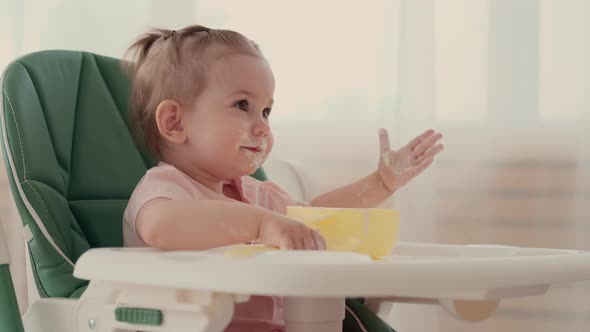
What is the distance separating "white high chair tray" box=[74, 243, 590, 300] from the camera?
75cm

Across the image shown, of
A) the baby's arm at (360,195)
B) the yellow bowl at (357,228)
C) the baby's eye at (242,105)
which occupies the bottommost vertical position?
the baby's arm at (360,195)

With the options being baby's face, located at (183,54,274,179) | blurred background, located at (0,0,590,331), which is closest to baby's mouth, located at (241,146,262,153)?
baby's face, located at (183,54,274,179)

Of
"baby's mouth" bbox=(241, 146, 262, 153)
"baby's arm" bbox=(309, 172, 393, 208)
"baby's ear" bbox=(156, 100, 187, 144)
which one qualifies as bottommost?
"baby's arm" bbox=(309, 172, 393, 208)

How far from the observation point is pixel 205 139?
1.20m

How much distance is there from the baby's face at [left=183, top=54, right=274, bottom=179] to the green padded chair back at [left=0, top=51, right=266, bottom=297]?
0.46 ft

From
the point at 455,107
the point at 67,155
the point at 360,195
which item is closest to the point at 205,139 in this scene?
the point at 67,155

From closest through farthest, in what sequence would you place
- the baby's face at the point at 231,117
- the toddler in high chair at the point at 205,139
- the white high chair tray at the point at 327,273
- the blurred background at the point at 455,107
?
1. the white high chair tray at the point at 327,273
2. the toddler in high chair at the point at 205,139
3. the baby's face at the point at 231,117
4. the blurred background at the point at 455,107

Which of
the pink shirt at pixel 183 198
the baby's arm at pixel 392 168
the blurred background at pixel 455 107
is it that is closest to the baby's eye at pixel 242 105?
the pink shirt at pixel 183 198

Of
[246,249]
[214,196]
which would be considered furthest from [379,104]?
[246,249]

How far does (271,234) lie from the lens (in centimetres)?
94

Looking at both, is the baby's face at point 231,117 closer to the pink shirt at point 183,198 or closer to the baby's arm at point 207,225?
the pink shirt at point 183,198

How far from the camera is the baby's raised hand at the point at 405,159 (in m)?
1.31

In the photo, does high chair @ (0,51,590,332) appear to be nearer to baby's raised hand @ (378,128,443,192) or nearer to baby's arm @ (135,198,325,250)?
baby's arm @ (135,198,325,250)

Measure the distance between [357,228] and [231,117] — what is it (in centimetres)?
29
